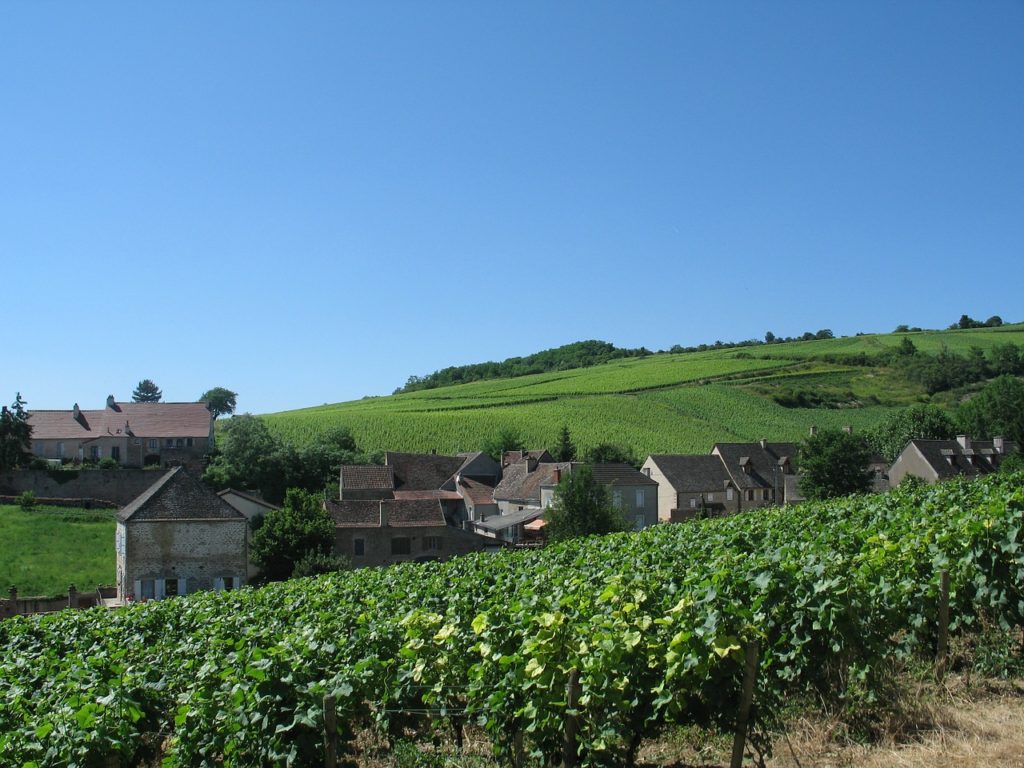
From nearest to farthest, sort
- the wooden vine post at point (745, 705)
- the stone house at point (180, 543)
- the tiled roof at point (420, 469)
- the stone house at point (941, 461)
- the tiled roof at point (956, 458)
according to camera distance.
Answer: the wooden vine post at point (745, 705) < the stone house at point (180, 543) < the stone house at point (941, 461) < the tiled roof at point (956, 458) < the tiled roof at point (420, 469)

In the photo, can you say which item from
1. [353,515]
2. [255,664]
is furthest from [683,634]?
[353,515]

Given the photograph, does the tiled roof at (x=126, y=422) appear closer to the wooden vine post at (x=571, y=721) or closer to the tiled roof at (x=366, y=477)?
the tiled roof at (x=366, y=477)

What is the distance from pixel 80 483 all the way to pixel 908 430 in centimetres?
7040

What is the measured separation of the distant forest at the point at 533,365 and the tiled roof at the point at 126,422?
66821 millimetres

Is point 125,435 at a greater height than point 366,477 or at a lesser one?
greater

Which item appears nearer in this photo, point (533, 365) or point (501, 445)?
point (501, 445)

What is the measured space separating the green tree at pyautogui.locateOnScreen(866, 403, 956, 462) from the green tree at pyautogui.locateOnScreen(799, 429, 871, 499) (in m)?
21.5

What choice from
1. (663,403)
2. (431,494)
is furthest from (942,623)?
(663,403)

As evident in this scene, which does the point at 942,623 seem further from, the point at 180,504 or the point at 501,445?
the point at 501,445

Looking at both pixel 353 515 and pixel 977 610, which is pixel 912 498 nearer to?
pixel 977 610

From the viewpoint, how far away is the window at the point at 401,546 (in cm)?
4497

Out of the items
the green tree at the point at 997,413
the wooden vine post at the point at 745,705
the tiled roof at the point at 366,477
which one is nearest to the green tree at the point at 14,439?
the tiled roof at the point at 366,477

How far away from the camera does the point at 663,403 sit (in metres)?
95.5

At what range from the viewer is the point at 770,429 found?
8775cm
